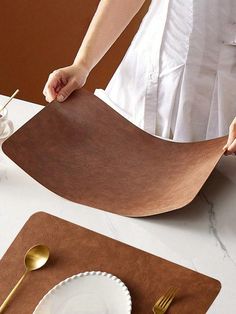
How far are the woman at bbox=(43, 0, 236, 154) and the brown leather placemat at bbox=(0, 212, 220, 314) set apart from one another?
16.1 inches

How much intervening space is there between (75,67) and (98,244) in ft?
1.75

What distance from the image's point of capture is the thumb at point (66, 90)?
57.7 inches

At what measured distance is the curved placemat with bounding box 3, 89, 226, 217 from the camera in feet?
4.19

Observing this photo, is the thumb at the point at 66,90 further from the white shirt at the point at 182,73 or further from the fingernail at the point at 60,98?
the white shirt at the point at 182,73

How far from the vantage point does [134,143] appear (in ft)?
4.62

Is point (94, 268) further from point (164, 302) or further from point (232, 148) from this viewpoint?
point (232, 148)

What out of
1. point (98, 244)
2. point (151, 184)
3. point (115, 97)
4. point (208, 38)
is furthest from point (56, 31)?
point (98, 244)

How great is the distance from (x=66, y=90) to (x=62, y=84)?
0.09 ft

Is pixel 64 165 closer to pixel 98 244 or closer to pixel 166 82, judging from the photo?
pixel 98 244

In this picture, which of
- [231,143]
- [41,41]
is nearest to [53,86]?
[231,143]

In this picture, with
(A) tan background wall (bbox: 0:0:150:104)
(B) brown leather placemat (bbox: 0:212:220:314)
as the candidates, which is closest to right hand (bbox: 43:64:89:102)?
(B) brown leather placemat (bbox: 0:212:220:314)

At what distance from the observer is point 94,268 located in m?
1.11

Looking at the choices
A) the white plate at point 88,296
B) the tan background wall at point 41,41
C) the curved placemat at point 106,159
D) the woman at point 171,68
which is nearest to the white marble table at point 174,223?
the curved placemat at point 106,159

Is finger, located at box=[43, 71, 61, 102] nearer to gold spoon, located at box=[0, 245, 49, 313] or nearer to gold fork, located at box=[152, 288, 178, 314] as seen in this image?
gold spoon, located at box=[0, 245, 49, 313]
